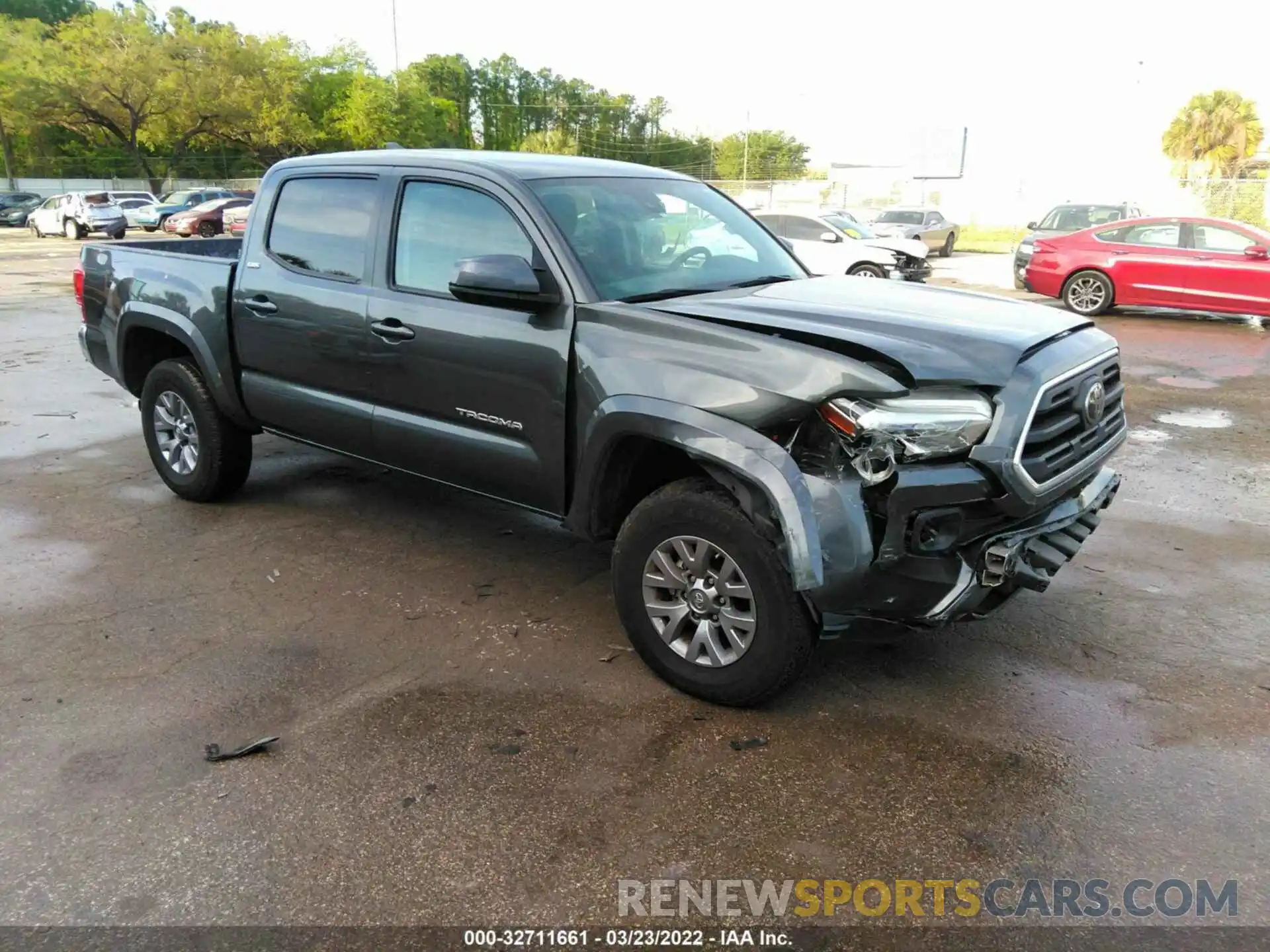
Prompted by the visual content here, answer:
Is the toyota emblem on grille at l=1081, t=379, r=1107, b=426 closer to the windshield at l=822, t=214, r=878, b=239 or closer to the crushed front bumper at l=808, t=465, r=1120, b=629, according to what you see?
the crushed front bumper at l=808, t=465, r=1120, b=629

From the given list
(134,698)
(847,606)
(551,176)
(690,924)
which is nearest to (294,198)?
(551,176)

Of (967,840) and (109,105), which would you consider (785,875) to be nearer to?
(967,840)

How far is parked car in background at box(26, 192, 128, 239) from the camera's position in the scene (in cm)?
3102

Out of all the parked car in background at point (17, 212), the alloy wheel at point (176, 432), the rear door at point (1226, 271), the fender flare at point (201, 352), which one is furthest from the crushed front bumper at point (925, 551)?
the parked car in background at point (17, 212)

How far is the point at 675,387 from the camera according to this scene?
128 inches

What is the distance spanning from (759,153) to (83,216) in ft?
243

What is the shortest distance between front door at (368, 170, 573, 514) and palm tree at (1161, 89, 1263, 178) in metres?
49.7

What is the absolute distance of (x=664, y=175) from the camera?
4652 mm

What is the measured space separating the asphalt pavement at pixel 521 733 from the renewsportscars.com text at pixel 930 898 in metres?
0.04

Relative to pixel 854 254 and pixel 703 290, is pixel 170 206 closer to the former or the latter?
pixel 854 254

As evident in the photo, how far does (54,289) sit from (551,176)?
637 inches

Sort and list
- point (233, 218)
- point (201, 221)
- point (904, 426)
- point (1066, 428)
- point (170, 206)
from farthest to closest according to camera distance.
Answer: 1. point (170, 206)
2. point (201, 221)
3. point (233, 218)
4. point (1066, 428)
5. point (904, 426)

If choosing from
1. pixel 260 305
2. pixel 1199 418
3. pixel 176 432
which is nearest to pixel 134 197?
pixel 176 432

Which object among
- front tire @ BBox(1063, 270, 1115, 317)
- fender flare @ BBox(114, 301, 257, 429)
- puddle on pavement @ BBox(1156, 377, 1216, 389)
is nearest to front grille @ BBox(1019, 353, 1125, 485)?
fender flare @ BBox(114, 301, 257, 429)
